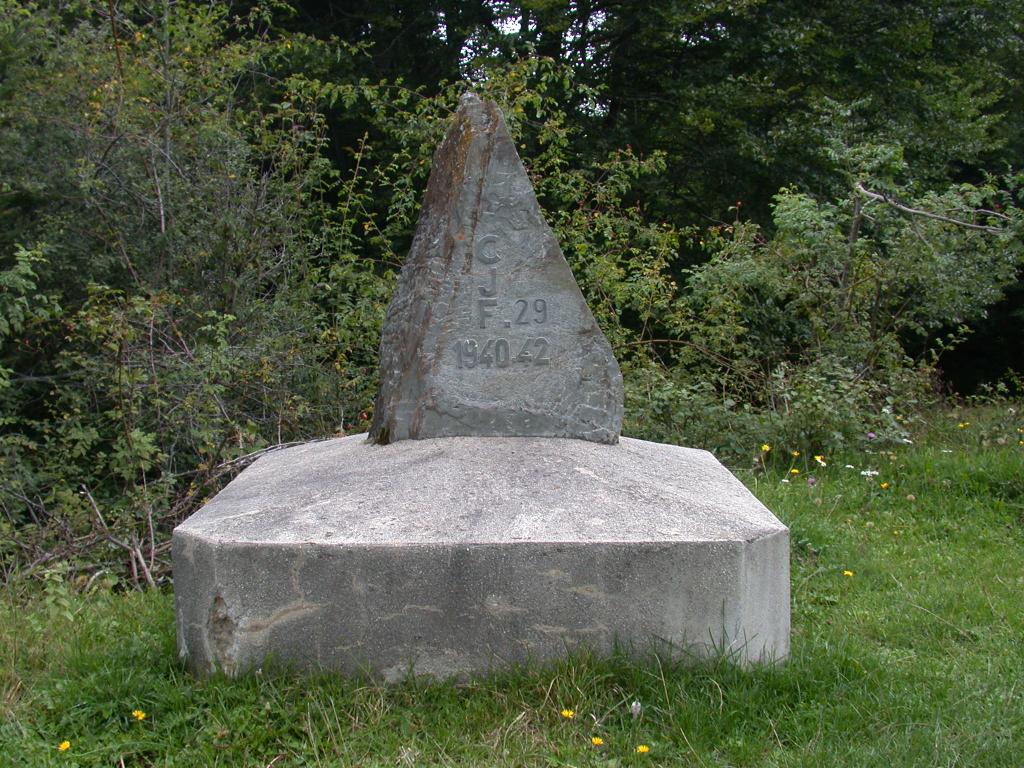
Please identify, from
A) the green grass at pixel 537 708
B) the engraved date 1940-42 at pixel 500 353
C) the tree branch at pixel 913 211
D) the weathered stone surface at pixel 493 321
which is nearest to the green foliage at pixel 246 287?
the tree branch at pixel 913 211

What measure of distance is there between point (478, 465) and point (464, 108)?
1495 mm

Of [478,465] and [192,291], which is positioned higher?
[192,291]

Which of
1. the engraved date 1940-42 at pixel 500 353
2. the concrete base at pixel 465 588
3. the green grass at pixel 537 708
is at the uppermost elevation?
the engraved date 1940-42 at pixel 500 353

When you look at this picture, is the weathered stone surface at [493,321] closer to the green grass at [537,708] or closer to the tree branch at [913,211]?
the green grass at [537,708]

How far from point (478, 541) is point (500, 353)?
1082 mm

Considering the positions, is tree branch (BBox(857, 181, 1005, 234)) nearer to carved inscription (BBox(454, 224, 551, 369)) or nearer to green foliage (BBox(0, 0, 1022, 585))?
green foliage (BBox(0, 0, 1022, 585))

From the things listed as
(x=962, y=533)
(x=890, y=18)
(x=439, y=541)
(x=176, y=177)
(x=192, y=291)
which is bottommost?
(x=962, y=533)

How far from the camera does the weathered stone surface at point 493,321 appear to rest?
→ 4246mm

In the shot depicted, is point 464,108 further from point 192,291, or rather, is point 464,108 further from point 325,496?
point 192,291

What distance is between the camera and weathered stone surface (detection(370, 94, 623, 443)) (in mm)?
4246

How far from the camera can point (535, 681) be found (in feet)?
10.9

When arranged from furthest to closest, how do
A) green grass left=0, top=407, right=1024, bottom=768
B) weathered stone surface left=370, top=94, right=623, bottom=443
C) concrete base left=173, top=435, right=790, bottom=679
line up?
1. weathered stone surface left=370, top=94, right=623, bottom=443
2. concrete base left=173, top=435, right=790, bottom=679
3. green grass left=0, top=407, right=1024, bottom=768

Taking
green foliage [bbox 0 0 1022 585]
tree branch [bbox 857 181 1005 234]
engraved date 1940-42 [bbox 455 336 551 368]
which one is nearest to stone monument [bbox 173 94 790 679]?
engraved date 1940-42 [bbox 455 336 551 368]

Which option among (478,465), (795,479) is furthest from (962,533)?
(478,465)
